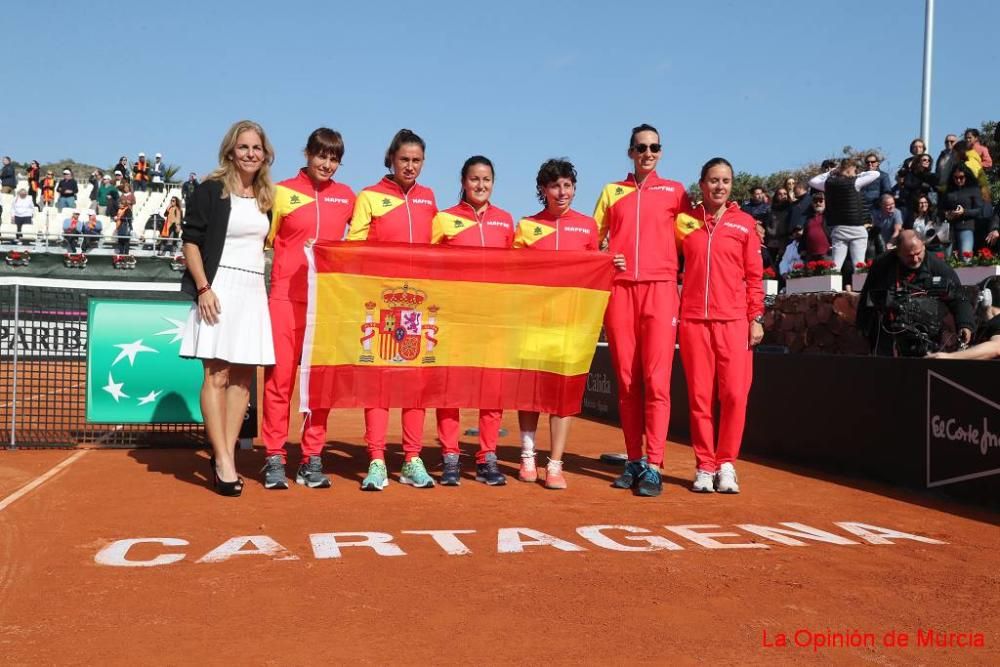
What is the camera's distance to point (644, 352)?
6828mm

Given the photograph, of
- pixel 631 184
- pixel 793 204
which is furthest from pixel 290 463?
pixel 793 204

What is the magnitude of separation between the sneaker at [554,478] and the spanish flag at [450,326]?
406mm

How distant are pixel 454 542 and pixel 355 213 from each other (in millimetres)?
2694

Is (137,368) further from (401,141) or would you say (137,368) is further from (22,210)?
(22,210)

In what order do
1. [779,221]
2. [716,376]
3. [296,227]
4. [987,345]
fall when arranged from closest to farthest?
[296,227] → [716,376] → [987,345] → [779,221]

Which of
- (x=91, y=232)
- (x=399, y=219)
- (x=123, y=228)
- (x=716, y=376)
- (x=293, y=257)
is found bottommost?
(x=716, y=376)

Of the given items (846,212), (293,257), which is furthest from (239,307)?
(846,212)

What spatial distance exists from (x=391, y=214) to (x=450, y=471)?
189 cm

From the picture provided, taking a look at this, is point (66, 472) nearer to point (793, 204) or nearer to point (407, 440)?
point (407, 440)

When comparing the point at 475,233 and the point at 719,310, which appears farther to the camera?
the point at 475,233

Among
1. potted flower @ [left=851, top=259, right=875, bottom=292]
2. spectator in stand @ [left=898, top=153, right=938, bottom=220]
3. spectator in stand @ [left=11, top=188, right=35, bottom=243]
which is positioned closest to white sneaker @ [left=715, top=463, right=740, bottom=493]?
potted flower @ [left=851, top=259, right=875, bottom=292]

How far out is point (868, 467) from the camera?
773 centimetres

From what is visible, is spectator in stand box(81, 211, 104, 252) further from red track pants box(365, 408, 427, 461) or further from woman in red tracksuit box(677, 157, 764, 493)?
woman in red tracksuit box(677, 157, 764, 493)

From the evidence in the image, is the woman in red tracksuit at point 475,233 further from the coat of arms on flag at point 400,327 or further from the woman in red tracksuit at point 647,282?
the woman in red tracksuit at point 647,282
